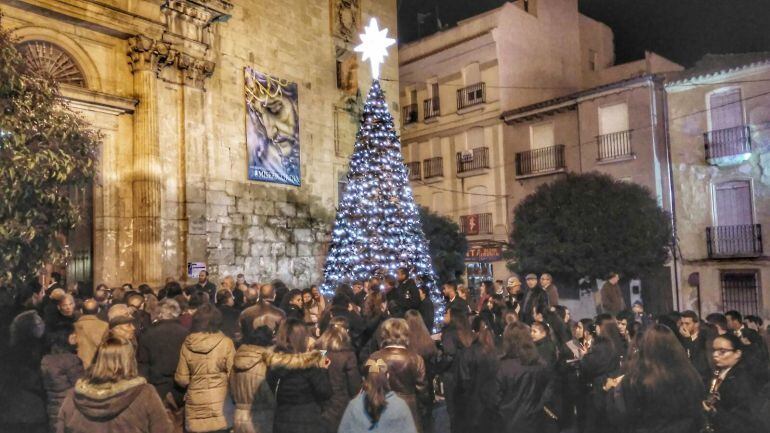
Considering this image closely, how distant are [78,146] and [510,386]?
633 centimetres

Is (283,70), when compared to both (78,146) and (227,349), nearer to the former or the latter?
(78,146)

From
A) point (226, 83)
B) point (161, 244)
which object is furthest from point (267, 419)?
point (226, 83)

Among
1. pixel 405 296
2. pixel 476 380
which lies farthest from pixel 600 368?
pixel 405 296

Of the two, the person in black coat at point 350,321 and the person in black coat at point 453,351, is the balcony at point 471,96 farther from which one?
the person in black coat at point 453,351

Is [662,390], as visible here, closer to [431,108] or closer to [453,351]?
[453,351]

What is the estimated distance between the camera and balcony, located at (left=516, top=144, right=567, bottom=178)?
25.2m

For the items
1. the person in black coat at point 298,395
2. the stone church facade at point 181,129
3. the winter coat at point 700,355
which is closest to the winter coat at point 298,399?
the person in black coat at point 298,395

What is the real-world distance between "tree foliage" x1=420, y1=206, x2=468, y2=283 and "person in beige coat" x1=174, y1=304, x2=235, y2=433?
17332mm

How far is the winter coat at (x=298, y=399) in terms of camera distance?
496cm

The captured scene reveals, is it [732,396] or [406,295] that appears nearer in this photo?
[732,396]

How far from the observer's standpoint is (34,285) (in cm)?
1060

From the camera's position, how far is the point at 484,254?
86.6 ft

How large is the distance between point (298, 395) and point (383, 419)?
106cm

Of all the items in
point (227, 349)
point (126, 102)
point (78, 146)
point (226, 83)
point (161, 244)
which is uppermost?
point (226, 83)
